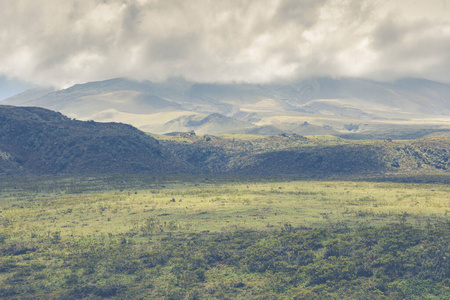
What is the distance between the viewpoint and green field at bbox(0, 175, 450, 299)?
46219 millimetres

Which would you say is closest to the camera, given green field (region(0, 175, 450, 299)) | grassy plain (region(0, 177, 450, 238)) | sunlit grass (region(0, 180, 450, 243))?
green field (region(0, 175, 450, 299))

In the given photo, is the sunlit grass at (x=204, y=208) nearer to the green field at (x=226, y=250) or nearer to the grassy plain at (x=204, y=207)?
the grassy plain at (x=204, y=207)

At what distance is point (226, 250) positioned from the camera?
2265 inches

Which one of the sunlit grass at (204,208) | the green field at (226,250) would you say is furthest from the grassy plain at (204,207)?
the green field at (226,250)

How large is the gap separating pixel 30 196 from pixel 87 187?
78.7 feet

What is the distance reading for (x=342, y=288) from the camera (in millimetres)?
45094

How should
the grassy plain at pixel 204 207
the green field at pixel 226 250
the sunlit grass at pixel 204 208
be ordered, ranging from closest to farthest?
1. the green field at pixel 226 250
2. the sunlit grass at pixel 204 208
3. the grassy plain at pixel 204 207

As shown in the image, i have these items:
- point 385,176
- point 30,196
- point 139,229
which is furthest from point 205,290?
point 385,176

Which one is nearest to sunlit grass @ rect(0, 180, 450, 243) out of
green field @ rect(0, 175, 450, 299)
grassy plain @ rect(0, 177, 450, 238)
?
grassy plain @ rect(0, 177, 450, 238)

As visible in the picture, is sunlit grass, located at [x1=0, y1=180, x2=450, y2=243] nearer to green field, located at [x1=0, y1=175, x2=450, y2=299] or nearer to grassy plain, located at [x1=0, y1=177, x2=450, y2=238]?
grassy plain, located at [x1=0, y1=177, x2=450, y2=238]

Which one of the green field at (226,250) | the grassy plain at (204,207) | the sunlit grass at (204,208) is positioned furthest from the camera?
the grassy plain at (204,207)

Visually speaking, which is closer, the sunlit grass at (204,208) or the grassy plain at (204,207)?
the sunlit grass at (204,208)

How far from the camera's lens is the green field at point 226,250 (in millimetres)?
46219

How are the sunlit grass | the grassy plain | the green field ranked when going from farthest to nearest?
1. the grassy plain
2. the sunlit grass
3. the green field
